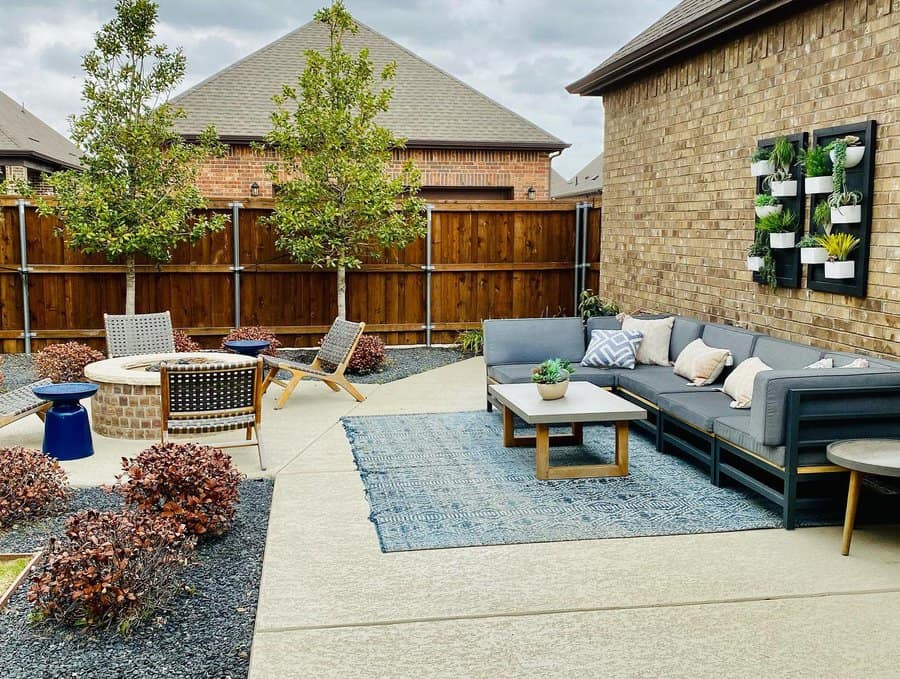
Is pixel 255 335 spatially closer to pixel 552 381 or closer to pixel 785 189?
pixel 552 381

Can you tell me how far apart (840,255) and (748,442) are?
1.97 meters

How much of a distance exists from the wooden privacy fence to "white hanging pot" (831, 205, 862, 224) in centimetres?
606

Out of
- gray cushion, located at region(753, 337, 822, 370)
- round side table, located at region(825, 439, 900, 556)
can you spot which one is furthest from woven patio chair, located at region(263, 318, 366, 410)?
round side table, located at region(825, 439, 900, 556)

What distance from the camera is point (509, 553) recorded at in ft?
16.9

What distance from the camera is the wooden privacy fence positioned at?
12148mm

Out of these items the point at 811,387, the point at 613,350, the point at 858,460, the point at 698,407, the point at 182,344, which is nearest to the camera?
the point at 858,460

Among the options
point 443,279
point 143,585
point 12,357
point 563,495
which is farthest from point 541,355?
point 12,357

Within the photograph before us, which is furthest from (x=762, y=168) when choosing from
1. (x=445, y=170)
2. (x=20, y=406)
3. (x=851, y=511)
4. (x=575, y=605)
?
(x=445, y=170)

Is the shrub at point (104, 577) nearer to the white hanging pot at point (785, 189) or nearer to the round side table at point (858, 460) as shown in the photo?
the round side table at point (858, 460)

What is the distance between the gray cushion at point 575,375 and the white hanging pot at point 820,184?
2.36 meters

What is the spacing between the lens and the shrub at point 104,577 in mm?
4098

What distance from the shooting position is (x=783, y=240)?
7676mm

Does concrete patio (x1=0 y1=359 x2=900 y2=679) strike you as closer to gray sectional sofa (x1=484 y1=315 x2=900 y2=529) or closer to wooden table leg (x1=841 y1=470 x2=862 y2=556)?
wooden table leg (x1=841 y1=470 x2=862 y2=556)

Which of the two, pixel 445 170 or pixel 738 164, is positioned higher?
pixel 445 170
